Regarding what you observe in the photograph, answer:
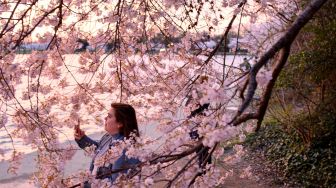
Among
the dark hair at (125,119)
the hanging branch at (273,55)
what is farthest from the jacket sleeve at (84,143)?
the hanging branch at (273,55)

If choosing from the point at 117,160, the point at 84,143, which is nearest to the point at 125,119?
the point at 117,160

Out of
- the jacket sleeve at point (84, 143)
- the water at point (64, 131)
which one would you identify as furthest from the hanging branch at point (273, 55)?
the jacket sleeve at point (84, 143)

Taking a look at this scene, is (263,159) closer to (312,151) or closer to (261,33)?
(312,151)

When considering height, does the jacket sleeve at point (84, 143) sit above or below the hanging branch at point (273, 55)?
below

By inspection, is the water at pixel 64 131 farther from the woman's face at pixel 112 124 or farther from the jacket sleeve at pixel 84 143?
the woman's face at pixel 112 124

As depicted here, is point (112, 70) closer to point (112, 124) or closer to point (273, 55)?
point (112, 124)

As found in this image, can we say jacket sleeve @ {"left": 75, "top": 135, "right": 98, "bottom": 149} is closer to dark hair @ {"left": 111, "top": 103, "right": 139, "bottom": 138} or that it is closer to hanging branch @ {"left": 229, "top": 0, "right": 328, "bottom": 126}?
dark hair @ {"left": 111, "top": 103, "right": 139, "bottom": 138}

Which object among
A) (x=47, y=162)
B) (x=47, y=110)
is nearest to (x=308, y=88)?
(x=47, y=110)

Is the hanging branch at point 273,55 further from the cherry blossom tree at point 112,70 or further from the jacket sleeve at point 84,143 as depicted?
the jacket sleeve at point 84,143

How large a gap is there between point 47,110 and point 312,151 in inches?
139

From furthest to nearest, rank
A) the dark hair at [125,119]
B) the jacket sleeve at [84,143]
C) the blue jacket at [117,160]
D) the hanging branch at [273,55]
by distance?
the jacket sleeve at [84,143]
the dark hair at [125,119]
the blue jacket at [117,160]
the hanging branch at [273,55]

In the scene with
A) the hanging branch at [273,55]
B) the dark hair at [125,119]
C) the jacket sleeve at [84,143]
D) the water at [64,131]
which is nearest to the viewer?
the hanging branch at [273,55]

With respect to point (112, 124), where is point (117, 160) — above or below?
below

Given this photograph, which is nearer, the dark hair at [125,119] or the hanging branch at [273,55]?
the hanging branch at [273,55]
